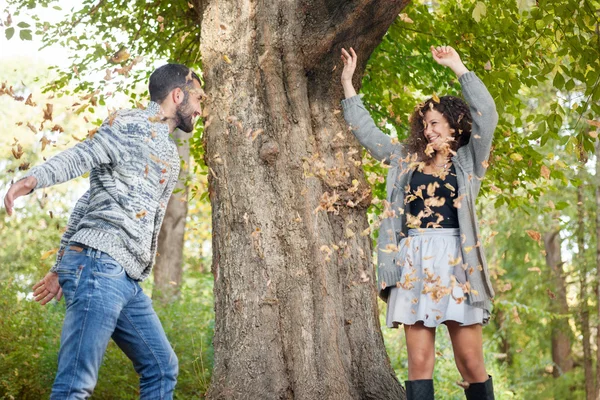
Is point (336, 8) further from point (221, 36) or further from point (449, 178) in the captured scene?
point (449, 178)

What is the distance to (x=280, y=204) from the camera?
15.3ft

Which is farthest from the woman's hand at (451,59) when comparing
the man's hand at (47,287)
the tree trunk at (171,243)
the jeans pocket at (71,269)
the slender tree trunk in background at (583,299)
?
the slender tree trunk in background at (583,299)

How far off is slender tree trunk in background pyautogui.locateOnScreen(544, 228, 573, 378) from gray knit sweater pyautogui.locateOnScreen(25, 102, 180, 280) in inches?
502

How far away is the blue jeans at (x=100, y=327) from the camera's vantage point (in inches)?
135

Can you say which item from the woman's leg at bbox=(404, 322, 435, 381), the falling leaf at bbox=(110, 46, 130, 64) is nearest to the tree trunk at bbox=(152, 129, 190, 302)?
the falling leaf at bbox=(110, 46, 130, 64)

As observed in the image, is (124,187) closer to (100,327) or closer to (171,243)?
(100,327)

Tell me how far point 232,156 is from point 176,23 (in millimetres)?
4822

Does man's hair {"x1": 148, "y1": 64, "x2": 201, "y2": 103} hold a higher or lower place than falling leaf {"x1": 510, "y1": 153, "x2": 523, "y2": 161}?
lower

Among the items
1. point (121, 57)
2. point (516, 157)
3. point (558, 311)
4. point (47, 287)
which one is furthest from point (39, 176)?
point (558, 311)

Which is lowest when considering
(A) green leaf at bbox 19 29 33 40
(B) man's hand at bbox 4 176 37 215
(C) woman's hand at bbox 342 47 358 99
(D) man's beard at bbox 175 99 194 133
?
(B) man's hand at bbox 4 176 37 215

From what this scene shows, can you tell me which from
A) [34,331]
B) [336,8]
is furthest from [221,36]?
[34,331]

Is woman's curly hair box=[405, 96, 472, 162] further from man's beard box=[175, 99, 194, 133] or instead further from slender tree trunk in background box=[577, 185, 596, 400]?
slender tree trunk in background box=[577, 185, 596, 400]

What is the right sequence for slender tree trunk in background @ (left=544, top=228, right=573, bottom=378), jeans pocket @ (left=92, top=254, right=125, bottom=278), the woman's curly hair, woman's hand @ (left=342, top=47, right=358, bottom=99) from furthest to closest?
slender tree trunk in background @ (left=544, top=228, right=573, bottom=378) < woman's hand @ (left=342, top=47, right=358, bottom=99) < the woman's curly hair < jeans pocket @ (left=92, top=254, right=125, bottom=278)

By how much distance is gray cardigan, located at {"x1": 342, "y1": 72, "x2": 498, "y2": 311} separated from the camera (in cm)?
418
